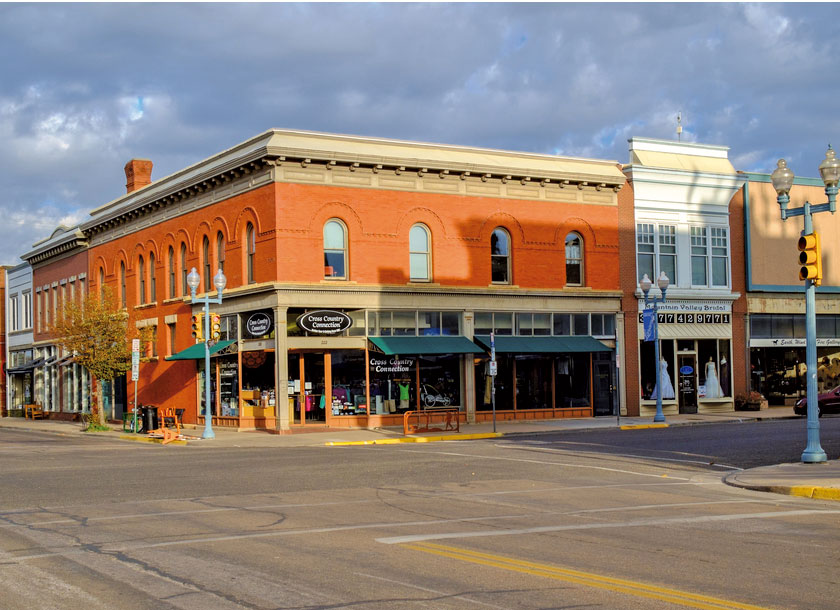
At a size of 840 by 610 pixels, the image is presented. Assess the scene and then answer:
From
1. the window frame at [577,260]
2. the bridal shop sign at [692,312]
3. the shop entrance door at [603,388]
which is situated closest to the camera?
the window frame at [577,260]

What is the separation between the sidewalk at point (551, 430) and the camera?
643 inches

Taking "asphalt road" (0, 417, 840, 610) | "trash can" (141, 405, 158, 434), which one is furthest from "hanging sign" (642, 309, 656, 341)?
"trash can" (141, 405, 158, 434)

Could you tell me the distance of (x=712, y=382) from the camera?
41.6 meters

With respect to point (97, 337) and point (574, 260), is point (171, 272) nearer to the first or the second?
point (97, 337)

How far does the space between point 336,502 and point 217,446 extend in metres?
15.1

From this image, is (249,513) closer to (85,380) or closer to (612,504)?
(612,504)

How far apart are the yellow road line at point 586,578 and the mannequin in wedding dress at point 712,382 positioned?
32669 mm

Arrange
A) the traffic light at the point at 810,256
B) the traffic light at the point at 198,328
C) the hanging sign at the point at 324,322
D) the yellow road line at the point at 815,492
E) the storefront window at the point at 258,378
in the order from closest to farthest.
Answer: the yellow road line at the point at 815,492, the traffic light at the point at 810,256, the traffic light at the point at 198,328, the hanging sign at the point at 324,322, the storefront window at the point at 258,378

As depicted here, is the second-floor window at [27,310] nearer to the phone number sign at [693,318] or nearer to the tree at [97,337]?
the tree at [97,337]

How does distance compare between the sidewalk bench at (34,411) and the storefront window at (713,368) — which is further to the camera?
the sidewalk bench at (34,411)

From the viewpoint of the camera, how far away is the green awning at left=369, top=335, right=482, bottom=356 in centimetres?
3434

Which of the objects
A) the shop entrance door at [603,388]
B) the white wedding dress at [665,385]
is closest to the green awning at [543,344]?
the shop entrance door at [603,388]

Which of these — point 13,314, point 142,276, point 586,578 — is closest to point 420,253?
point 142,276

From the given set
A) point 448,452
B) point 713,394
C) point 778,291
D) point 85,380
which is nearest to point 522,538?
point 448,452
